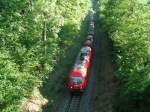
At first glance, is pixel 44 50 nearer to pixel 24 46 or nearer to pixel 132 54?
pixel 24 46

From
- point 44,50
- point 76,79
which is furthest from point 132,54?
point 44,50

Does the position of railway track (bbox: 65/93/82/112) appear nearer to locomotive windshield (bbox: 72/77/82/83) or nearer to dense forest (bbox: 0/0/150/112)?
locomotive windshield (bbox: 72/77/82/83)

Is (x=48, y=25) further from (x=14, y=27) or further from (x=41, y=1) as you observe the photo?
(x=14, y=27)

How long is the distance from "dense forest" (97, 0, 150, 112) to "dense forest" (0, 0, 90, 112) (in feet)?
32.0

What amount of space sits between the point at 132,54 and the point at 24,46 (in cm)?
1329

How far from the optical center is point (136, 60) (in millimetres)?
38438

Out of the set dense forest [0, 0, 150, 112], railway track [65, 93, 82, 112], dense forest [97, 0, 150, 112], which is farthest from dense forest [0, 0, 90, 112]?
dense forest [97, 0, 150, 112]

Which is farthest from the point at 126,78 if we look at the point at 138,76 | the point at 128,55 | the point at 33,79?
the point at 33,79

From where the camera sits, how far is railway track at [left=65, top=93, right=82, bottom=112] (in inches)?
1528

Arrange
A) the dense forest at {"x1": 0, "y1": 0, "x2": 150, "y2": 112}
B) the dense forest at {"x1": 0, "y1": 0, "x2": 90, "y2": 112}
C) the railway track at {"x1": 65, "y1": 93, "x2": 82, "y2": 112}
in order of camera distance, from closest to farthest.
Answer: the dense forest at {"x1": 0, "y1": 0, "x2": 150, "y2": 112}
the dense forest at {"x1": 0, "y1": 0, "x2": 90, "y2": 112}
the railway track at {"x1": 65, "y1": 93, "x2": 82, "y2": 112}

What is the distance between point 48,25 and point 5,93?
A: 19236 millimetres

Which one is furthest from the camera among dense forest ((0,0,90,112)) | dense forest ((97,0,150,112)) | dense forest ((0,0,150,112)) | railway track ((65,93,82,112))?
railway track ((65,93,82,112))

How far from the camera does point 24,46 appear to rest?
38938mm

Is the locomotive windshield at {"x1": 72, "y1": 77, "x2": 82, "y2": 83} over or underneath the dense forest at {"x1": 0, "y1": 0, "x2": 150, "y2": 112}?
underneath
